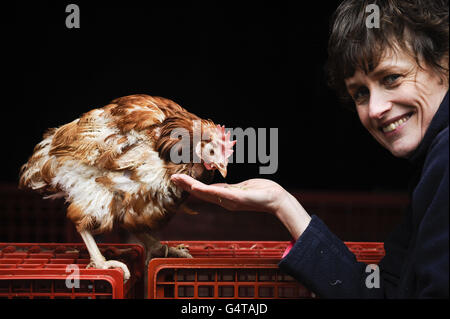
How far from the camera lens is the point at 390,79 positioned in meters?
0.92

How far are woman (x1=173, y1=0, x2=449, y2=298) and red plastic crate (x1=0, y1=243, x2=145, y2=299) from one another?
276 millimetres

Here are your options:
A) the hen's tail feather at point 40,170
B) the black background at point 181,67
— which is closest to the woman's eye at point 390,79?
the hen's tail feather at point 40,170

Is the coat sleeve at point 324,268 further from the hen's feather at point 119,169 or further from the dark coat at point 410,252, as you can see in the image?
the hen's feather at point 119,169

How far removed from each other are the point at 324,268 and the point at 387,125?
317mm

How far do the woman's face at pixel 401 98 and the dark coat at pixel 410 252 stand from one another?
0.04m

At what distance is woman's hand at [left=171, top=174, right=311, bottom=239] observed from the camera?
3.14ft

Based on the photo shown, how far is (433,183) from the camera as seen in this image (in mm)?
808

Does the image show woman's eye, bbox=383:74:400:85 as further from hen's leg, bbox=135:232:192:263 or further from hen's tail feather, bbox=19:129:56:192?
hen's tail feather, bbox=19:129:56:192

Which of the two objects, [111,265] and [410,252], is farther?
[111,265]

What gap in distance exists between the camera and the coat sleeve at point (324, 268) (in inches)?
37.3
